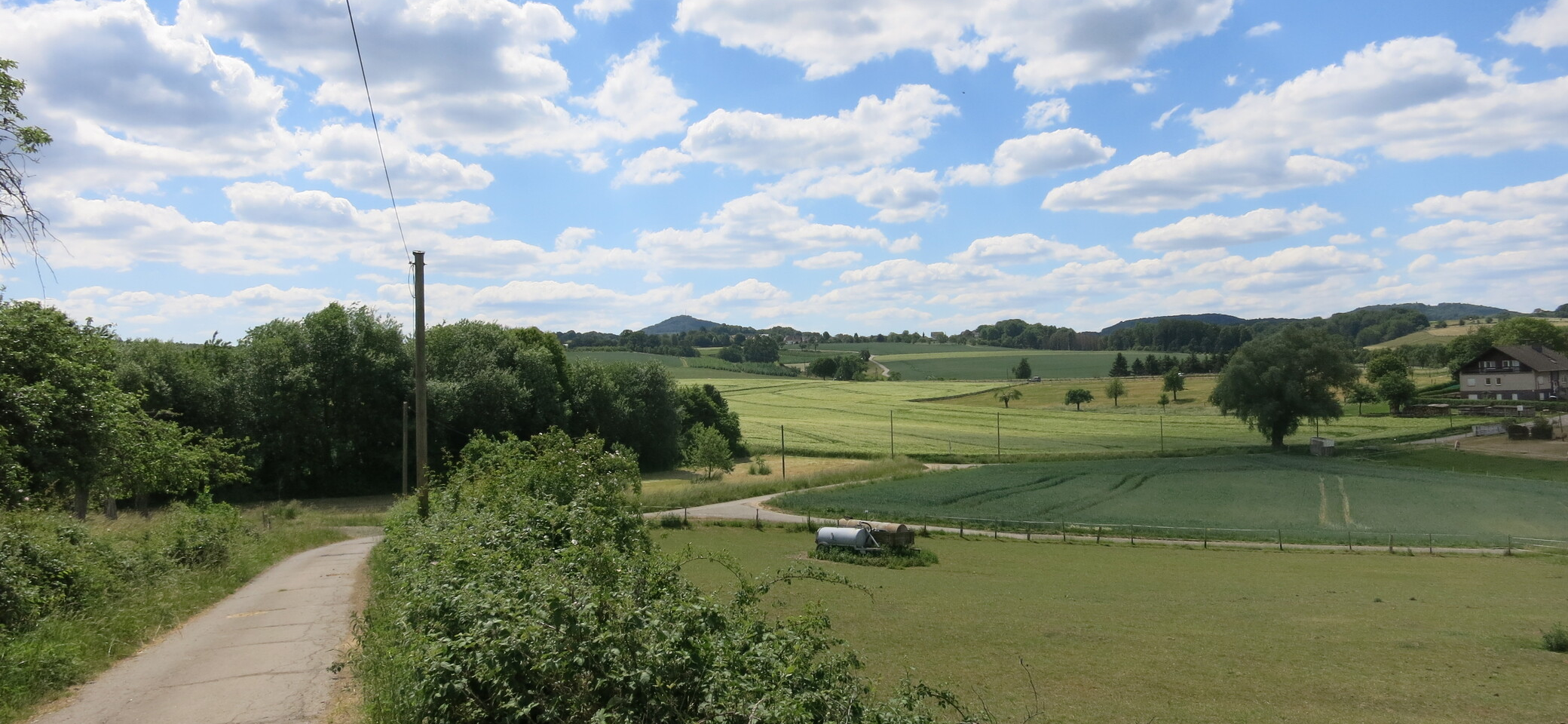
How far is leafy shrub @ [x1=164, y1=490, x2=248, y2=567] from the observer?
1681 cm

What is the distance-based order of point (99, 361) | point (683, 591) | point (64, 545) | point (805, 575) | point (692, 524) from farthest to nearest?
point (692, 524) < point (99, 361) < point (64, 545) < point (805, 575) < point (683, 591)

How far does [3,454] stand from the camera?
14.3m

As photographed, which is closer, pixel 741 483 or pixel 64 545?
pixel 64 545

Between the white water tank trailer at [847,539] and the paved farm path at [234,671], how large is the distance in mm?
19513

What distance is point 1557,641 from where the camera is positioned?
1625 centimetres

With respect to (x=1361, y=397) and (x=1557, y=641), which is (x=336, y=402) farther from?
(x=1361, y=397)

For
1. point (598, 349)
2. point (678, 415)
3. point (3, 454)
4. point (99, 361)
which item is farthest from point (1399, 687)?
point (598, 349)

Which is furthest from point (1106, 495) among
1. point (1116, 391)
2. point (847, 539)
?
point (1116, 391)

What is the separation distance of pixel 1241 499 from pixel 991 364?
4445 inches

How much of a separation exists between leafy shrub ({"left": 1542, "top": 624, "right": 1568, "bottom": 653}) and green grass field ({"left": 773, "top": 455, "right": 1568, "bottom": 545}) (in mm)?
22391

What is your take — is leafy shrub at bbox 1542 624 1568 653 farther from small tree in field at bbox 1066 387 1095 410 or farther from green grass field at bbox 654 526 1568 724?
small tree in field at bbox 1066 387 1095 410

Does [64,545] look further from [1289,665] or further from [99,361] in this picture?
[1289,665]

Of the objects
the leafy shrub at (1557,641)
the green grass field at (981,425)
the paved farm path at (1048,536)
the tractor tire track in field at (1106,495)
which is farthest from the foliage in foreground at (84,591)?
the green grass field at (981,425)

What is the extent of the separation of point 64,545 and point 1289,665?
19418 millimetres
